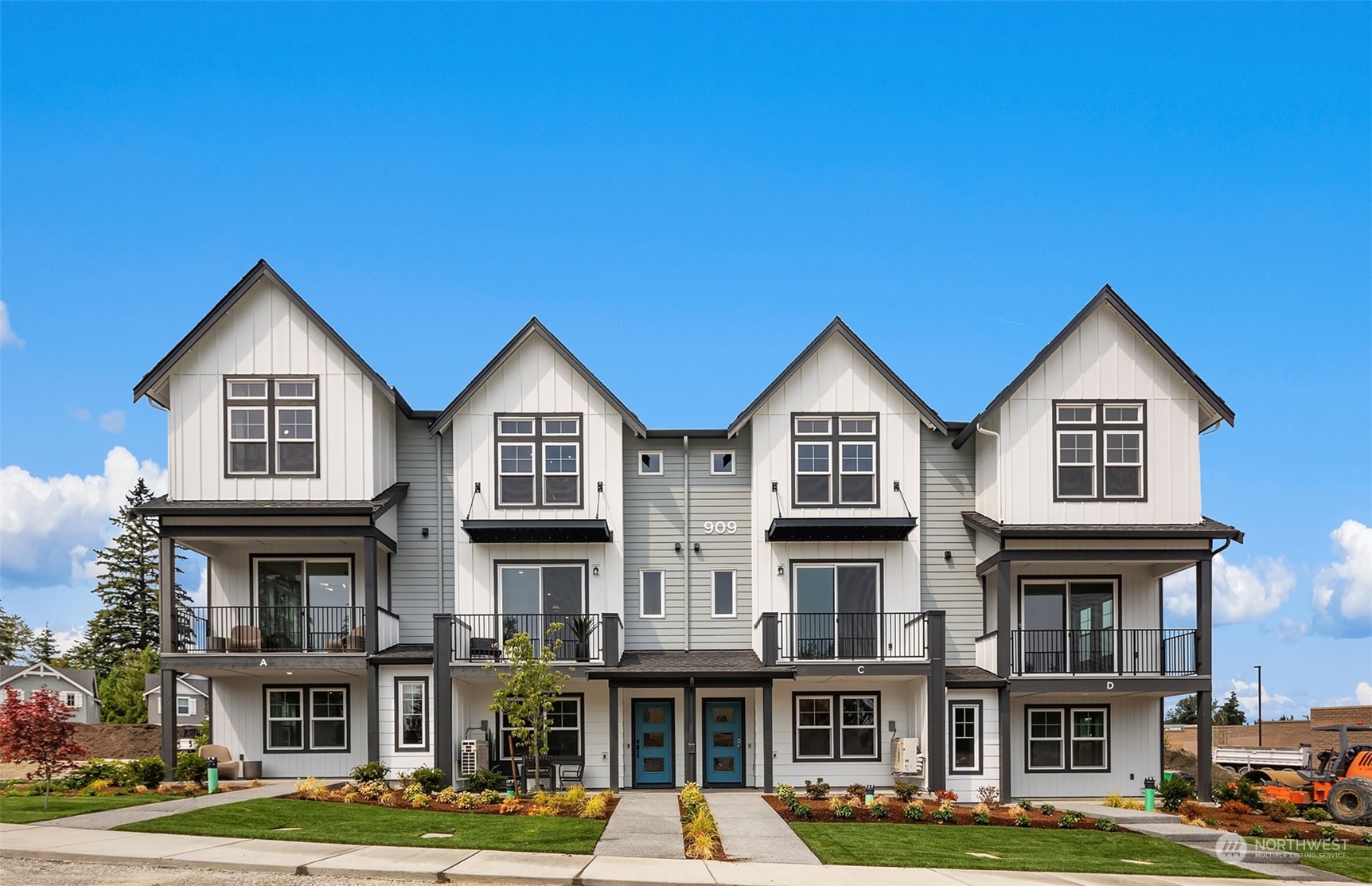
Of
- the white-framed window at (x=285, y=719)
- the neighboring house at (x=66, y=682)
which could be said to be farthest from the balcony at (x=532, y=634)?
the neighboring house at (x=66, y=682)

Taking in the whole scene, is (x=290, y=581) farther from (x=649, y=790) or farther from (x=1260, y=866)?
(x=1260, y=866)

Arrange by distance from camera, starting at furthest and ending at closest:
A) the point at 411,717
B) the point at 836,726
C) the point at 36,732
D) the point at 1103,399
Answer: the point at 836,726
the point at 1103,399
the point at 411,717
the point at 36,732

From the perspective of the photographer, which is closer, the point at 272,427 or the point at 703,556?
the point at 272,427

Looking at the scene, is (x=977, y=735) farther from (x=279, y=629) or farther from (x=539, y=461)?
(x=279, y=629)

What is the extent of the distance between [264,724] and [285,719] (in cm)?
49

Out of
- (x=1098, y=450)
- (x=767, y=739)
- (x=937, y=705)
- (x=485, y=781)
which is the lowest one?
(x=485, y=781)

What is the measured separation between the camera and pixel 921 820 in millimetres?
21703

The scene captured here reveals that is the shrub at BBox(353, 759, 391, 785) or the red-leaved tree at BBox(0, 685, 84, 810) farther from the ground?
the red-leaved tree at BBox(0, 685, 84, 810)

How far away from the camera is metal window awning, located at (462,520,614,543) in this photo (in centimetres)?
2692

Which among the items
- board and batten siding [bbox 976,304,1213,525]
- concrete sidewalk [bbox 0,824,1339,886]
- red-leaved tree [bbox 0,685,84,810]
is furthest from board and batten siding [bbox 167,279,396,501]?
board and batten siding [bbox 976,304,1213,525]

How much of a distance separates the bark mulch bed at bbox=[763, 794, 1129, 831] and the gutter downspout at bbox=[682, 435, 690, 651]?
18.5 feet

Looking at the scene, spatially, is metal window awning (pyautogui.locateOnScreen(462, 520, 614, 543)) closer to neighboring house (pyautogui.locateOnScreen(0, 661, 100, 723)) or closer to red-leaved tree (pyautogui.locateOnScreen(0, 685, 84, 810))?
red-leaved tree (pyautogui.locateOnScreen(0, 685, 84, 810))

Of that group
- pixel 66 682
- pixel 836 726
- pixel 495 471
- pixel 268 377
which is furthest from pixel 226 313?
pixel 66 682

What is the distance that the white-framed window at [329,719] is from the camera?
27766mm
